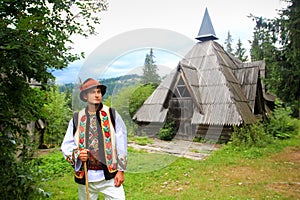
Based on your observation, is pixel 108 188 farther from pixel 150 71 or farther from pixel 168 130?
pixel 150 71

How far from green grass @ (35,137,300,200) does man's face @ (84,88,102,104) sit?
2152 mm

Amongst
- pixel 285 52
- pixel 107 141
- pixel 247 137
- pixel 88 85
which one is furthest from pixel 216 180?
pixel 285 52

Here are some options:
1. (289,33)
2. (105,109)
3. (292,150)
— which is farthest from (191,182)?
(289,33)

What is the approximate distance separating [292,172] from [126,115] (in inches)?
226

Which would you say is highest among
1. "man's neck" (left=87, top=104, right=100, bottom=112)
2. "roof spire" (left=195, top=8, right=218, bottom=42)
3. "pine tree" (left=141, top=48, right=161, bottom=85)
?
"roof spire" (left=195, top=8, right=218, bottom=42)

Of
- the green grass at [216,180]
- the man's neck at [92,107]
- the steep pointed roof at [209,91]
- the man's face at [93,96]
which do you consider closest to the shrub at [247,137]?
the steep pointed roof at [209,91]

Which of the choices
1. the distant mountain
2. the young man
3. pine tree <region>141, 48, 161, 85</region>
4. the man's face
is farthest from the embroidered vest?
pine tree <region>141, 48, 161, 85</region>

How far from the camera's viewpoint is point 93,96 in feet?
5.24

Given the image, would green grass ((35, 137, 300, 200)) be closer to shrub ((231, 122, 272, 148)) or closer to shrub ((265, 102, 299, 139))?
shrub ((231, 122, 272, 148))

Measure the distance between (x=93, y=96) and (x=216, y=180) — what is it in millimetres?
4515

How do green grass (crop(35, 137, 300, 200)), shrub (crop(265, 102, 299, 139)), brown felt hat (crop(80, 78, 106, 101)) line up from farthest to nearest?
shrub (crop(265, 102, 299, 139))
green grass (crop(35, 137, 300, 200))
brown felt hat (crop(80, 78, 106, 101))

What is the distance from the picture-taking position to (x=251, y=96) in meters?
10.6

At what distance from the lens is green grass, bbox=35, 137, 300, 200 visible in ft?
Result: 14.9

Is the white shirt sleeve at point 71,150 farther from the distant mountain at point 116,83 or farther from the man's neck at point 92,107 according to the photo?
the distant mountain at point 116,83
